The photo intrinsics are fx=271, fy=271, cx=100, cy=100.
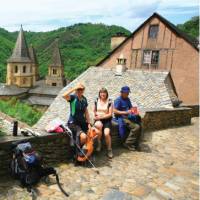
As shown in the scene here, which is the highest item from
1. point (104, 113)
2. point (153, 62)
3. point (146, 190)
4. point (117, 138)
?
point (153, 62)

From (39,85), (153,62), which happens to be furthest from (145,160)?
(39,85)

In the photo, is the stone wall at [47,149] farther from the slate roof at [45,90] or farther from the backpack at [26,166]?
the slate roof at [45,90]

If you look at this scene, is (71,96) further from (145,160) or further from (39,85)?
(39,85)

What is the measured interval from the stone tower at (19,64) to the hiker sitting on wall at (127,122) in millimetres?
46897

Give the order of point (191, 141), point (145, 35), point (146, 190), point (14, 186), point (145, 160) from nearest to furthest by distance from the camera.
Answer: point (14, 186)
point (146, 190)
point (145, 160)
point (191, 141)
point (145, 35)

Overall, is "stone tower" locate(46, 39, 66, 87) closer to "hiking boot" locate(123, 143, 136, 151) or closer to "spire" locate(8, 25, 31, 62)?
"spire" locate(8, 25, 31, 62)

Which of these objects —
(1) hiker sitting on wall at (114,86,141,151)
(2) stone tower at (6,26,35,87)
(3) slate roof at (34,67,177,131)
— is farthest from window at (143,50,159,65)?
(2) stone tower at (6,26,35,87)

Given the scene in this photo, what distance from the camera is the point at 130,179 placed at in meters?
5.29

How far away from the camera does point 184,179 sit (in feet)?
18.2

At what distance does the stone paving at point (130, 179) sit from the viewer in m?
4.50

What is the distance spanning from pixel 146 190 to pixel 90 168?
124cm

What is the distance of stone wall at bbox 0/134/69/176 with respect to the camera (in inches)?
188

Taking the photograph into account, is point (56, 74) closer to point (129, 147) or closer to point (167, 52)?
point (167, 52)

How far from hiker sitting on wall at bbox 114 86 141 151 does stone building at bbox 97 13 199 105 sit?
13815 millimetres
